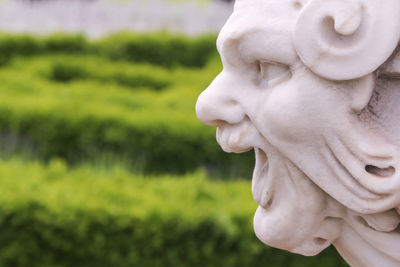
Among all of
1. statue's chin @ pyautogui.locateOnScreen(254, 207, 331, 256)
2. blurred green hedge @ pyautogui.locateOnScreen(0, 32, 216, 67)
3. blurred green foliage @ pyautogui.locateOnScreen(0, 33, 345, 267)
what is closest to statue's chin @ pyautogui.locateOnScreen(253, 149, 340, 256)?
statue's chin @ pyautogui.locateOnScreen(254, 207, 331, 256)

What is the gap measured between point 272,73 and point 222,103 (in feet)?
0.36

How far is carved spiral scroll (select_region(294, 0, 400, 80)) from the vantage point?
1.09 metres

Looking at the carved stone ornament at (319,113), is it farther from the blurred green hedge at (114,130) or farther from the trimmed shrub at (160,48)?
the trimmed shrub at (160,48)

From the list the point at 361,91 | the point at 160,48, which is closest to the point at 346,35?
the point at 361,91

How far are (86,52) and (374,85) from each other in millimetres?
7660

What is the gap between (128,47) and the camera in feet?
28.5

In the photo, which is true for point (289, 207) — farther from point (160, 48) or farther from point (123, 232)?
point (160, 48)

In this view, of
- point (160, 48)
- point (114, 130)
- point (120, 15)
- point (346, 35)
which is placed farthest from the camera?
point (120, 15)

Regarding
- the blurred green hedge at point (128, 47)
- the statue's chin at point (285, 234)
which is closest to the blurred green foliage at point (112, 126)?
the blurred green hedge at point (128, 47)

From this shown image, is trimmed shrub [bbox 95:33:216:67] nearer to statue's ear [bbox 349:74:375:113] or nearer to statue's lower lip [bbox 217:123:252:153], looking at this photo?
statue's lower lip [bbox 217:123:252:153]

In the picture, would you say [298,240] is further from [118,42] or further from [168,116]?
[118,42]

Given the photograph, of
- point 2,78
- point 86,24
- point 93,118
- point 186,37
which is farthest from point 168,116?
point 86,24

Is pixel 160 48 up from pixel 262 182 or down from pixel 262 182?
down

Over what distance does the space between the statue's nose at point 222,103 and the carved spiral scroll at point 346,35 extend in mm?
163
